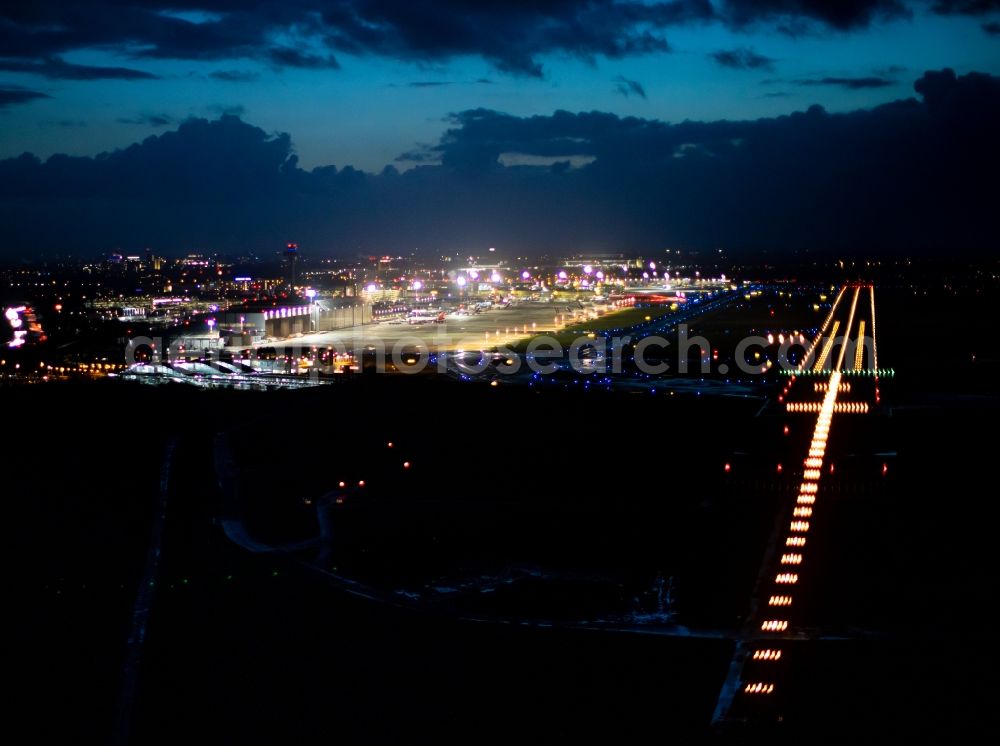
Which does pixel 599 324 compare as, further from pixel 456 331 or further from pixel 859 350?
pixel 859 350

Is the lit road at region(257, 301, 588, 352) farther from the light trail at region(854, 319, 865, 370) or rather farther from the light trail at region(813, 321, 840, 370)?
the light trail at region(854, 319, 865, 370)

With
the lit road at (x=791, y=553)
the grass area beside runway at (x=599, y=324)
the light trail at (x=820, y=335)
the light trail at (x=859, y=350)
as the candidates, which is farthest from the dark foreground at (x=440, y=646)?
the grass area beside runway at (x=599, y=324)

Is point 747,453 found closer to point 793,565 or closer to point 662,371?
point 793,565

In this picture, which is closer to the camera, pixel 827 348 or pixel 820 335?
pixel 827 348

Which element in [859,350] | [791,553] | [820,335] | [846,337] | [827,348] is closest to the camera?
[791,553]

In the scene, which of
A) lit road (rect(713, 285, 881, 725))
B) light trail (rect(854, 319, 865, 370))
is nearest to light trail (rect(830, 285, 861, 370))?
lit road (rect(713, 285, 881, 725))

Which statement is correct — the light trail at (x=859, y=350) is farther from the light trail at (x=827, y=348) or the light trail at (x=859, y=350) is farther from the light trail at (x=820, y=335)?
the light trail at (x=820, y=335)

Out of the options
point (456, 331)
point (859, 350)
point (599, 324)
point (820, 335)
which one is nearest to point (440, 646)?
point (859, 350)

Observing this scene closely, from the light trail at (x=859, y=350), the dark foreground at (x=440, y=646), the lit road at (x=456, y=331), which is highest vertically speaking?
the lit road at (x=456, y=331)
